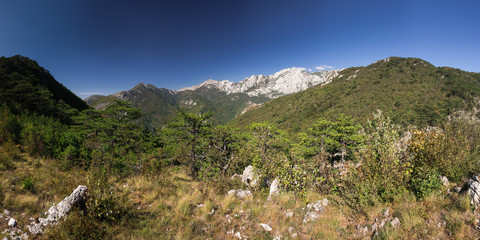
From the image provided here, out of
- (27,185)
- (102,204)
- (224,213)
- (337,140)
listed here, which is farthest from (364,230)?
(337,140)

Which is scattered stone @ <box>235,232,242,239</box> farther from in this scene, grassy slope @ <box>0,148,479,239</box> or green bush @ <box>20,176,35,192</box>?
green bush @ <box>20,176,35,192</box>

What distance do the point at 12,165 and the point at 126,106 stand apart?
44.8ft

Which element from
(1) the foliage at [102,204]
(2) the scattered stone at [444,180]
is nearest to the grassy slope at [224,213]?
(1) the foliage at [102,204]

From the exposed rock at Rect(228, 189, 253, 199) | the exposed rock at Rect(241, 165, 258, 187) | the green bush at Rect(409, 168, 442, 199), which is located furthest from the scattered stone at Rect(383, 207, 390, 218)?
the exposed rock at Rect(241, 165, 258, 187)

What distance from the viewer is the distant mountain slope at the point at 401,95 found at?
50.9 metres

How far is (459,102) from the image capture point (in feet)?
165

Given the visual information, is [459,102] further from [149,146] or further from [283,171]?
[149,146]

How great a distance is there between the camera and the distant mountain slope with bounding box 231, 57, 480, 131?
167ft

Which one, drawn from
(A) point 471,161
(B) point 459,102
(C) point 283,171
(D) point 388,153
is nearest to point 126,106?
(C) point 283,171

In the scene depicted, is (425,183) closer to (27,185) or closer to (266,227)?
(266,227)

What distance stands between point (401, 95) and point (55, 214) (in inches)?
3604

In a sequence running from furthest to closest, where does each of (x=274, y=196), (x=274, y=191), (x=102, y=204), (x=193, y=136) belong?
(x=193, y=136) → (x=274, y=191) → (x=274, y=196) → (x=102, y=204)

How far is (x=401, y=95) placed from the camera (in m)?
62.0

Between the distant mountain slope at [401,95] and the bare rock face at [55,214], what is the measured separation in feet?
160
